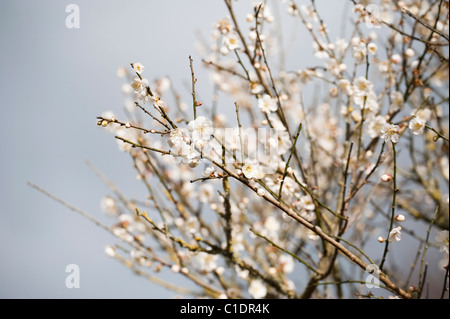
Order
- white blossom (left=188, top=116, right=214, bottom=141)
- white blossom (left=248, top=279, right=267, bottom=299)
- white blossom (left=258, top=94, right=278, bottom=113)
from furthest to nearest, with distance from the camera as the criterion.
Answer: white blossom (left=248, top=279, right=267, bottom=299)
white blossom (left=258, top=94, right=278, bottom=113)
white blossom (left=188, top=116, right=214, bottom=141)

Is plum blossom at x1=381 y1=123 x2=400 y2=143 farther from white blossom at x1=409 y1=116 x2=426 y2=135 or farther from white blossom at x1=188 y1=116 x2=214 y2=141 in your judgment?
white blossom at x1=188 y1=116 x2=214 y2=141

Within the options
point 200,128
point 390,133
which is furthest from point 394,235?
point 200,128

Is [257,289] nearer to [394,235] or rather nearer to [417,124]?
[394,235]

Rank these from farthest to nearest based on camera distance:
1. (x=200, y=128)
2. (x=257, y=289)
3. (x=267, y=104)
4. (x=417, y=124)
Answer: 1. (x=257, y=289)
2. (x=267, y=104)
3. (x=417, y=124)
4. (x=200, y=128)

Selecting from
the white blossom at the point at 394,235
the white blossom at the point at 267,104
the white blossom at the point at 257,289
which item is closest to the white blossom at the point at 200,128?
the white blossom at the point at 267,104

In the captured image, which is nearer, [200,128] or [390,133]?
[200,128]

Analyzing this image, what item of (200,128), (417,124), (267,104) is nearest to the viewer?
(200,128)

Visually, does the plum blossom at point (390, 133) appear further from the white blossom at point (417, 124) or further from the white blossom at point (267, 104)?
the white blossom at point (267, 104)

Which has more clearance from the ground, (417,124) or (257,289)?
(417,124)

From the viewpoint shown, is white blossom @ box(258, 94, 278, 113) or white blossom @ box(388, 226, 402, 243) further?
white blossom @ box(258, 94, 278, 113)

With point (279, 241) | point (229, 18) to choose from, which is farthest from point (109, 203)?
point (229, 18)

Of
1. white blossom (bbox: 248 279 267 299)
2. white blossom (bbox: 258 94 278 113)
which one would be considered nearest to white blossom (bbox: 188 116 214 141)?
white blossom (bbox: 258 94 278 113)

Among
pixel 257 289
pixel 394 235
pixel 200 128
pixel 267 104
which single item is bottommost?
pixel 257 289
